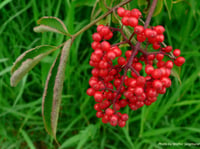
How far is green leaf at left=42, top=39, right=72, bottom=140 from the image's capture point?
2.20 ft

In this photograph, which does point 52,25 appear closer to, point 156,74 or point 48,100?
point 48,100

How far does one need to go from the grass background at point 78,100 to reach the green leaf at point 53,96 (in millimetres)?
803

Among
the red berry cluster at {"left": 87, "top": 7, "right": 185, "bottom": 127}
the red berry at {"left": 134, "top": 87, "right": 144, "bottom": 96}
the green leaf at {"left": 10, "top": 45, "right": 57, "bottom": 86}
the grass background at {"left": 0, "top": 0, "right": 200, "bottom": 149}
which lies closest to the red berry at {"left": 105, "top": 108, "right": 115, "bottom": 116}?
the red berry cluster at {"left": 87, "top": 7, "right": 185, "bottom": 127}

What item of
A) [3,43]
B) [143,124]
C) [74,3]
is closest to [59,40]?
[74,3]

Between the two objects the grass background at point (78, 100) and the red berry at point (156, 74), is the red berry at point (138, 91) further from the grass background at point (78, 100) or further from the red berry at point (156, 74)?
the grass background at point (78, 100)

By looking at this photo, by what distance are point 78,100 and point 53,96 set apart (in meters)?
1.03

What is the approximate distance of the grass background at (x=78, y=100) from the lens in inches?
60.5

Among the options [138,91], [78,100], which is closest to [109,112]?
[138,91]

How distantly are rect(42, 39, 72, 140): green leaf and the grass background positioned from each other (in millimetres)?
803

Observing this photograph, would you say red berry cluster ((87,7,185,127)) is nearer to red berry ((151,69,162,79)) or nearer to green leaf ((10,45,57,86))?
red berry ((151,69,162,79))

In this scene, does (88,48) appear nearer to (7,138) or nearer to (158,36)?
(7,138)

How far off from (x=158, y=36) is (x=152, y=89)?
16 centimetres

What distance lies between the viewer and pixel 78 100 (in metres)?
1.70

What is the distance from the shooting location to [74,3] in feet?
4.01
